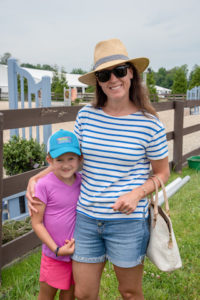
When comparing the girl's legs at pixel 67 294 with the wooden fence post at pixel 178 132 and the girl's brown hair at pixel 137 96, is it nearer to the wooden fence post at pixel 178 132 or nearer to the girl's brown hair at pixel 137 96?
the girl's brown hair at pixel 137 96

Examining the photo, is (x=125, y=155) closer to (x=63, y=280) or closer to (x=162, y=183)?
(x=162, y=183)

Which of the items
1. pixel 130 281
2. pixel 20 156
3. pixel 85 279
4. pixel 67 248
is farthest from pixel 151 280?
pixel 20 156

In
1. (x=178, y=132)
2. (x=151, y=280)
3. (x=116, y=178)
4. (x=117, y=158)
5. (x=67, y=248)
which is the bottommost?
(x=151, y=280)

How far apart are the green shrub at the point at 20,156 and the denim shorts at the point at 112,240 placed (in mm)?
2240

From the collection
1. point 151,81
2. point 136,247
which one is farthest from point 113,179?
point 151,81

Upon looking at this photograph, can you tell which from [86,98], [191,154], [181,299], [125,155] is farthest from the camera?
[86,98]

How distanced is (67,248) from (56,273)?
0.18 meters

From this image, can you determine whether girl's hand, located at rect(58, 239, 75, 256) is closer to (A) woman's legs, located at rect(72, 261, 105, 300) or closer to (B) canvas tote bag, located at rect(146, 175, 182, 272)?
(A) woman's legs, located at rect(72, 261, 105, 300)

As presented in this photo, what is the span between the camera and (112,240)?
166 centimetres

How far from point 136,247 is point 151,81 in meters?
33.7

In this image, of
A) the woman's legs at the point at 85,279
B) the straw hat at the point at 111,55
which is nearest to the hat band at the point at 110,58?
the straw hat at the point at 111,55

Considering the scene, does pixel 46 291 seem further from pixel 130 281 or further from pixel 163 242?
pixel 163 242

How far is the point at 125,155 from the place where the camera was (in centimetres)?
163

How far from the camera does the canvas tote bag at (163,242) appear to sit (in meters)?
1.68
